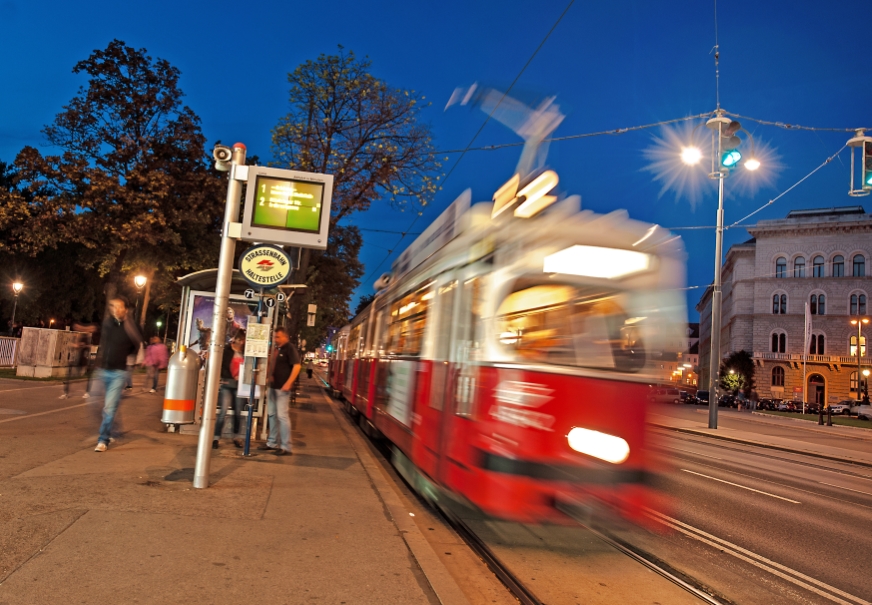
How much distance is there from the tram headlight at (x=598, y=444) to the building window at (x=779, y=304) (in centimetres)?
7254

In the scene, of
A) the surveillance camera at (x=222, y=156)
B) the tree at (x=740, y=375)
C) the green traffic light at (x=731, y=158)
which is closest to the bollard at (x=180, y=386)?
the surveillance camera at (x=222, y=156)

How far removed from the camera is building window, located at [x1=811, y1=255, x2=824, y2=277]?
67.8 meters

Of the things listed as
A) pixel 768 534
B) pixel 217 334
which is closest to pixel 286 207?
pixel 217 334

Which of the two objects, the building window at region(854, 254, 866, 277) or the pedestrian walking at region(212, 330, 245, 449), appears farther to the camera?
the building window at region(854, 254, 866, 277)

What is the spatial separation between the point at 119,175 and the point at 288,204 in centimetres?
2007

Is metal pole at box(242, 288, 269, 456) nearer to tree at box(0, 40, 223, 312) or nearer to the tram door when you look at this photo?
the tram door

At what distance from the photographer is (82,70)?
24984 mm

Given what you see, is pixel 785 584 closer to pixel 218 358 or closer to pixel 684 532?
pixel 684 532

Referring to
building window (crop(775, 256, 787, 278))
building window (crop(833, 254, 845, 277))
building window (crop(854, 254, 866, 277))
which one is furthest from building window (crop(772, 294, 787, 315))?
building window (crop(854, 254, 866, 277))

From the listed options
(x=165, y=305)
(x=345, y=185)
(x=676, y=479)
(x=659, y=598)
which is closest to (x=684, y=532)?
(x=659, y=598)

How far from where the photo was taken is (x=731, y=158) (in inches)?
644

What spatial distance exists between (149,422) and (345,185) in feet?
36.7

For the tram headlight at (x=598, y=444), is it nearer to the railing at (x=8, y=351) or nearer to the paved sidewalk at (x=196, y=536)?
the paved sidewalk at (x=196, y=536)

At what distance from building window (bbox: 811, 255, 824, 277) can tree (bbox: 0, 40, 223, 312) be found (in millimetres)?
62291
